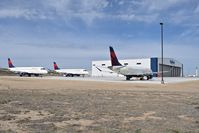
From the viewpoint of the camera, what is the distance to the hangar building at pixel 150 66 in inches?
4144

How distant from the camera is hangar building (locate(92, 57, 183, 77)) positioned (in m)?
105

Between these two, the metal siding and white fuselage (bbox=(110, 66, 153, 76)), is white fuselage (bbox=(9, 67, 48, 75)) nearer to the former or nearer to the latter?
white fuselage (bbox=(110, 66, 153, 76))

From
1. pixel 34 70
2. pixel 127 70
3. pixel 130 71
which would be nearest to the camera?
pixel 127 70

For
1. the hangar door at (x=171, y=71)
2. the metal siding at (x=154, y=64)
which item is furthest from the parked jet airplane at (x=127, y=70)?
the hangar door at (x=171, y=71)

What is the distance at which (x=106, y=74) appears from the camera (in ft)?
367

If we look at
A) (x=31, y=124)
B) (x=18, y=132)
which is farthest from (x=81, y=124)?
(x=18, y=132)

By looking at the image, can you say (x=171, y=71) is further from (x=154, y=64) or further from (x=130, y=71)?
(x=130, y=71)

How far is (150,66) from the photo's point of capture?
105438 millimetres

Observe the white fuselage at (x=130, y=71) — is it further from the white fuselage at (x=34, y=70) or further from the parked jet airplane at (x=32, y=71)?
the parked jet airplane at (x=32, y=71)

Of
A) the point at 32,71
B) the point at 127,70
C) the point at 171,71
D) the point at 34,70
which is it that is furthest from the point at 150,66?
the point at 127,70

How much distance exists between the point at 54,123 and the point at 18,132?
5.47 feet

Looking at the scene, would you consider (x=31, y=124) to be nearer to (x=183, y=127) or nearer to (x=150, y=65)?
(x=183, y=127)

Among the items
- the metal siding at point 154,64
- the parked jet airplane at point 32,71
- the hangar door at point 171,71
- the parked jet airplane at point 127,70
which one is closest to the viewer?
the parked jet airplane at point 127,70

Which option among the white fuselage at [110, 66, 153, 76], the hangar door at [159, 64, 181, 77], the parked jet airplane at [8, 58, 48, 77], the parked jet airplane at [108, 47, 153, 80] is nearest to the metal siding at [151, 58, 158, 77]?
the hangar door at [159, 64, 181, 77]
